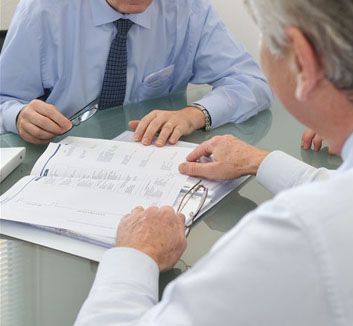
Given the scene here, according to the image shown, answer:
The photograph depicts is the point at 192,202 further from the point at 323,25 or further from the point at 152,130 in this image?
the point at 323,25

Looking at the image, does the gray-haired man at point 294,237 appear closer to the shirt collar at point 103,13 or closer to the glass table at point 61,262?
the glass table at point 61,262

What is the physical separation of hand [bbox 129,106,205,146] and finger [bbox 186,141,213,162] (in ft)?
0.39

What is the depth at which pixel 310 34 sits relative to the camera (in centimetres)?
59

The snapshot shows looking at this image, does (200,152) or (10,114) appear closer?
(200,152)

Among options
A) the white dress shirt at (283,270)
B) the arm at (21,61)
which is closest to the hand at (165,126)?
the arm at (21,61)

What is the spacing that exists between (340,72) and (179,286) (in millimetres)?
285

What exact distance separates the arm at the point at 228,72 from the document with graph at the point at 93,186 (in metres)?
0.37

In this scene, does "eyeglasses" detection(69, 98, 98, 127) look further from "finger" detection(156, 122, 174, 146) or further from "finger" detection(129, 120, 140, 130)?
"finger" detection(156, 122, 174, 146)

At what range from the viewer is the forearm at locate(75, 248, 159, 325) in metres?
0.72

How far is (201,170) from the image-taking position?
114 centimetres

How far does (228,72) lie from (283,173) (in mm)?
678

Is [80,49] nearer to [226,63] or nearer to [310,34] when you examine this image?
[226,63]

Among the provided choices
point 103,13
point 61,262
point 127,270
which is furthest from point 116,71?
point 127,270

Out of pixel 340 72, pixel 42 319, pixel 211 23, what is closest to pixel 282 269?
pixel 340 72
